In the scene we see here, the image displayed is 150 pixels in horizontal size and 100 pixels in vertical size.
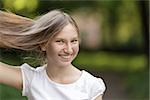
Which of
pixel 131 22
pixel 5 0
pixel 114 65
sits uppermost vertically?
pixel 5 0

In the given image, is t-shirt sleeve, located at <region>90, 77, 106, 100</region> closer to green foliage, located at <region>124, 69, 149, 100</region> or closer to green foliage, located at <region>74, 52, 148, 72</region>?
green foliage, located at <region>124, 69, 149, 100</region>

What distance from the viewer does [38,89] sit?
9.21 ft

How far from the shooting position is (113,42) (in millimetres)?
16812

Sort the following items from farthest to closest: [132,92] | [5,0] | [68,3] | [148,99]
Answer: [68,3]
[132,92]
[148,99]
[5,0]

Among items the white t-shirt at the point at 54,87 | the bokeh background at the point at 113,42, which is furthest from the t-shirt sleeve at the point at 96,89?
the bokeh background at the point at 113,42

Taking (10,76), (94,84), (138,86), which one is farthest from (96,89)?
(138,86)

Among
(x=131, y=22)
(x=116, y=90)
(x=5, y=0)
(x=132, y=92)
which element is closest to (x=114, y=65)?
(x=131, y=22)

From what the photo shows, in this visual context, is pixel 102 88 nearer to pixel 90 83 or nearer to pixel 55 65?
pixel 90 83

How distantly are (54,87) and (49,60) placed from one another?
0.15m

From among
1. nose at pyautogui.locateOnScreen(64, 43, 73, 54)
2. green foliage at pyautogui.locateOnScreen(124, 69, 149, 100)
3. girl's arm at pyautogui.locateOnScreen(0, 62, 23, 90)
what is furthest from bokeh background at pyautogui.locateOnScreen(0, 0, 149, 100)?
nose at pyautogui.locateOnScreen(64, 43, 73, 54)

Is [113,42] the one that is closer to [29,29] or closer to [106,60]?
[106,60]

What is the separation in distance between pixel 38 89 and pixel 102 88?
1.13 ft

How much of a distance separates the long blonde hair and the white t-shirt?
14 centimetres

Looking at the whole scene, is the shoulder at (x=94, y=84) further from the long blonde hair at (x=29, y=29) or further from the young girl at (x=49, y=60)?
the long blonde hair at (x=29, y=29)
